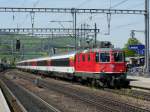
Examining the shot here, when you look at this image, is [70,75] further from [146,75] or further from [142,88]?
[142,88]

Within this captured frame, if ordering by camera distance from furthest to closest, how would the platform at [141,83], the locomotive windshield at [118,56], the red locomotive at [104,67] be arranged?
the platform at [141,83] < the locomotive windshield at [118,56] < the red locomotive at [104,67]

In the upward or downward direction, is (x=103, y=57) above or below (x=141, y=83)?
above

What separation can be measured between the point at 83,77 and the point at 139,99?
46.8 feet

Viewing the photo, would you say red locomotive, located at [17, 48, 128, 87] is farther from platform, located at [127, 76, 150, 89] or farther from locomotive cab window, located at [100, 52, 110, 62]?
platform, located at [127, 76, 150, 89]

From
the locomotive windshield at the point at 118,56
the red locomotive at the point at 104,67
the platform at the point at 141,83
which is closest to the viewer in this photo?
the red locomotive at the point at 104,67

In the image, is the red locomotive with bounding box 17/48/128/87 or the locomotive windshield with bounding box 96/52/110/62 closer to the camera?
the red locomotive with bounding box 17/48/128/87

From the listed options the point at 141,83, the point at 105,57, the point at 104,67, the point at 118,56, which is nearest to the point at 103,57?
the point at 105,57

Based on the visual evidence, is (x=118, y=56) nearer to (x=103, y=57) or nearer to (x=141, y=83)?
(x=103, y=57)

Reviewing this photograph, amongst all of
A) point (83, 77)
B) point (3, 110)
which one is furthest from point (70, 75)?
point (3, 110)

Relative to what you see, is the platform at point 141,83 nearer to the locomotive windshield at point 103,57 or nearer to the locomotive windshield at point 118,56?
the locomotive windshield at point 118,56

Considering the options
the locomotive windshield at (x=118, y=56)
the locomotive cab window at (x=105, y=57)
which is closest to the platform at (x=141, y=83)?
the locomotive windshield at (x=118, y=56)

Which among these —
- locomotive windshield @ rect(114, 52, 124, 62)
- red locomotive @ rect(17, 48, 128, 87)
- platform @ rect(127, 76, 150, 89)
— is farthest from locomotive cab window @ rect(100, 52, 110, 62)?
platform @ rect(127, 76, 150, 89)

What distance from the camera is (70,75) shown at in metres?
47.7

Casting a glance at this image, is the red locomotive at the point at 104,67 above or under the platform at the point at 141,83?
above
